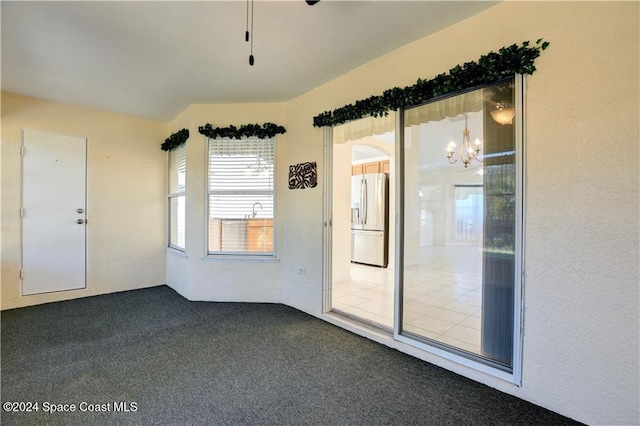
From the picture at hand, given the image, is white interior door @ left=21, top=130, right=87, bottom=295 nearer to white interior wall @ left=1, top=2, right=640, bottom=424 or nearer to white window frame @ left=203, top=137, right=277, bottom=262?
white window frame @ left=203, top=137, right=277, bottom=262

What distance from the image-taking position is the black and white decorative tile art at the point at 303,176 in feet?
11.0

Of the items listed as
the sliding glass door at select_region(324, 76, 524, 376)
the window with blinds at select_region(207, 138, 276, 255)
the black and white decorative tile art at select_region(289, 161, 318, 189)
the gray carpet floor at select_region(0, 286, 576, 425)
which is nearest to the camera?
the gray carpet floor at select_region(0, 286, 576, 425)

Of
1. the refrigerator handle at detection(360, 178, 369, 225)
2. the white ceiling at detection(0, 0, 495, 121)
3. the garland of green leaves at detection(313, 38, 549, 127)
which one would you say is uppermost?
the white ceiling at detection(0, 0, 495, 121)

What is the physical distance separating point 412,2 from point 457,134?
1038 millimetres

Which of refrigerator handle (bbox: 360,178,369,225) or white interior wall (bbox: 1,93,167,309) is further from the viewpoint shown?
refrigerator handle (bbox: 360,178,369,225)

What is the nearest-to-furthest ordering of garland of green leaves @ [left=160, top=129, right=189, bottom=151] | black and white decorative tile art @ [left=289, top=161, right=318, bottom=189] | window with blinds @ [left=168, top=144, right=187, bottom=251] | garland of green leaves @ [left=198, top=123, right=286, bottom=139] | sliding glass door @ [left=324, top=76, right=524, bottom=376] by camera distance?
sliding glass door @ [left=324, top=76, right=524, bottom=376] → black and white decorative tile art @ [left=289, top=161, right=318, bottom=189] → garland of green leaves @ [left=198, top=123, right=286, bottom=139] → garland of green leaves @ [left=160, top=129, right=189, bottom=151] → window with blinds @ [left=168, top=144, right=187, bottom=251]

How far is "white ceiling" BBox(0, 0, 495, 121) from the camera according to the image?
6.61 feet

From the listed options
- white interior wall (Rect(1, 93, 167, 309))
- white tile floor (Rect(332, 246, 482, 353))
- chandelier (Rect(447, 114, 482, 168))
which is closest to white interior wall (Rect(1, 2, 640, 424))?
white tile floor (Rect(332, 246, 482, 353))

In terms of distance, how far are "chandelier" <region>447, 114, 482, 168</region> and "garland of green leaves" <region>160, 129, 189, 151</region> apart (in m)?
3.40

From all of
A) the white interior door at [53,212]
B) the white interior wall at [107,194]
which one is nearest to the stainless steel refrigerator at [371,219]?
the white interior wall at [107,194]

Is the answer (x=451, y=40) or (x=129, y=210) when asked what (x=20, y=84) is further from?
(x=451, y=40)

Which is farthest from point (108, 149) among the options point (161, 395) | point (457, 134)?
point (457, 134)

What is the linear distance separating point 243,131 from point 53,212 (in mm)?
2750

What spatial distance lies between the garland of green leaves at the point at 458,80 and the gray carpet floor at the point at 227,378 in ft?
7.11
